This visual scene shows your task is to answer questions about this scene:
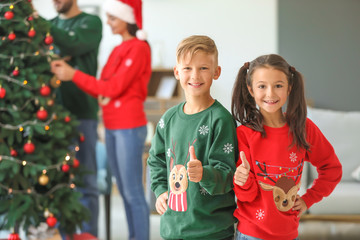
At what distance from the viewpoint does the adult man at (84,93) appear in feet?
7.84

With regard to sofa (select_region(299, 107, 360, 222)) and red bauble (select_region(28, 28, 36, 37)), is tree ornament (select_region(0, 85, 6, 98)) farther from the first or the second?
sofa (select_region(299, 107, 360, 222))

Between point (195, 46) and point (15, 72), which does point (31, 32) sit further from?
point (195, 46)

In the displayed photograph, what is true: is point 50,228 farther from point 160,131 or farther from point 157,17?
point 157,17

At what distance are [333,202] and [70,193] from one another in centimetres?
150

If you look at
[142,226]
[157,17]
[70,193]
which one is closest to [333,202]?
[142,226]

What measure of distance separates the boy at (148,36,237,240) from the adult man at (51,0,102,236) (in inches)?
52.6

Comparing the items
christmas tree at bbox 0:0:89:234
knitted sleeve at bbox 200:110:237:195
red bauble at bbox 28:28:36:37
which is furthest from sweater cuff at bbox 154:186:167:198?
red bauble at bbox 28:28:36:37

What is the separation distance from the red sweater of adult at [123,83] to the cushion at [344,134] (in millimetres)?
965

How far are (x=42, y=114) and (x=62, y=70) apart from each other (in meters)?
0.27

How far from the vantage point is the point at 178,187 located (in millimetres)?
1110

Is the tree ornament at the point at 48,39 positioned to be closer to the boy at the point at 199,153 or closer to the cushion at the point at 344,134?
the boy at the point at 199,153

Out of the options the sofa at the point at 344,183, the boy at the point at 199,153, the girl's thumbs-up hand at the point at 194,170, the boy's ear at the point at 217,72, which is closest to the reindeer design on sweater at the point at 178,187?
the boy at the point at 199,153

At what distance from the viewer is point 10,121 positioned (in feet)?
6.89

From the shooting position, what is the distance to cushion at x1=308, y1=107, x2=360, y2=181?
263 cm
